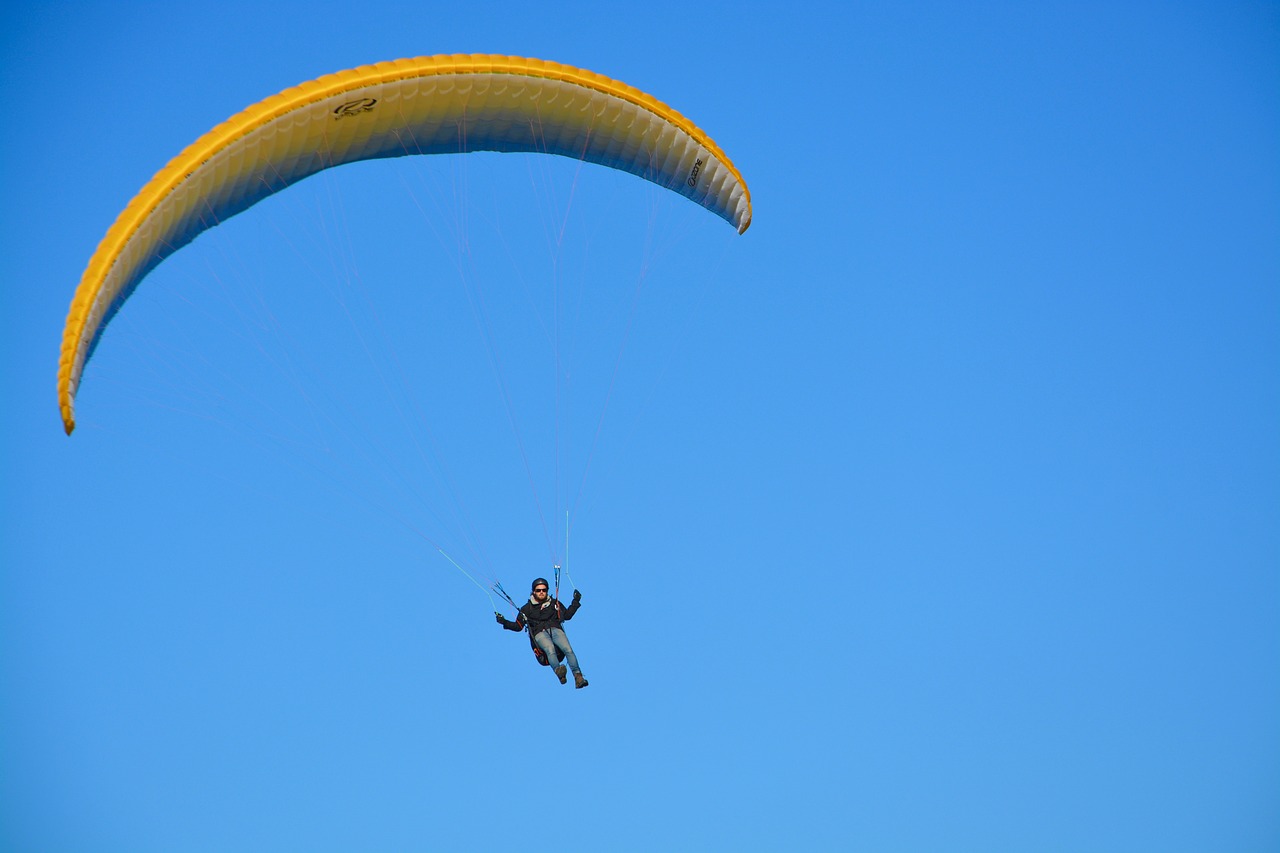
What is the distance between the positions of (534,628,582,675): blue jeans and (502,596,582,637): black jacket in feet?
0.23

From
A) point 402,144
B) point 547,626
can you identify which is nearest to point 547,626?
point 547,626

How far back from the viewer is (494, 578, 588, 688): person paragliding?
21812 millimetres

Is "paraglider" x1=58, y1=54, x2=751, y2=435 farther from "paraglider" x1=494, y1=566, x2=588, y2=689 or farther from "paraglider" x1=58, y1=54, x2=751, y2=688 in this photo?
"paraglider" x1=494, y1=566, x2=588, y2=689

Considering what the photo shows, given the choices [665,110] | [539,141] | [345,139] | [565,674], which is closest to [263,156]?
[345,139]

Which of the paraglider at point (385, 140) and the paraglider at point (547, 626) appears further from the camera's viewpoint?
the paraglider at point (547, 626)

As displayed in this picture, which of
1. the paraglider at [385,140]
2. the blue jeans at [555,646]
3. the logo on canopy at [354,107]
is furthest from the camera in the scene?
the blue jeans at [555,646]

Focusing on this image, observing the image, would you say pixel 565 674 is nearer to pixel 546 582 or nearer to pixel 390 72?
pixel 546 582

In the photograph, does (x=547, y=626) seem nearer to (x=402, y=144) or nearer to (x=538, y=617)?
(x=538, y=617)

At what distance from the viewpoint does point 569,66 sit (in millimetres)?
22328

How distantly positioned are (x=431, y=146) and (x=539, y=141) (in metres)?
1.65

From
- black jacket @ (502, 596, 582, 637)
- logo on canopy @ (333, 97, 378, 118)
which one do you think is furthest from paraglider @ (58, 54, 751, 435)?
black jacket @ (502, 596, 582, 637)

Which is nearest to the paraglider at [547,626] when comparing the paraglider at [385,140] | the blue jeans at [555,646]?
the blue jeans at [555,646]

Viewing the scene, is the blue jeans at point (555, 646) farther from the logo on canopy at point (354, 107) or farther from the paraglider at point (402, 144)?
the logo on canopy at point (354, 107)

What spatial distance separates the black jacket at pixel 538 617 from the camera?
71.6 feet
